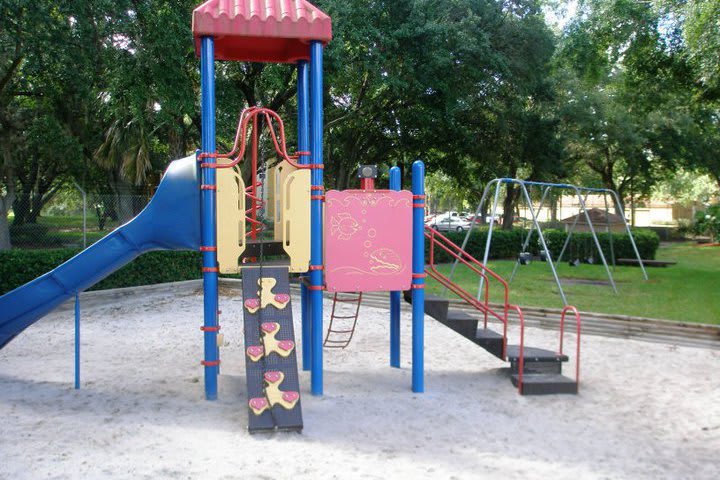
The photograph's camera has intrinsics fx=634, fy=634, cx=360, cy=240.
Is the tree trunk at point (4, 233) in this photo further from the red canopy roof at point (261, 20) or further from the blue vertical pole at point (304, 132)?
the red canopy roof at point (261, 20)

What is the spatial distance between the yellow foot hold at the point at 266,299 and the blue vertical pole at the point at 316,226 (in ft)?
1.24

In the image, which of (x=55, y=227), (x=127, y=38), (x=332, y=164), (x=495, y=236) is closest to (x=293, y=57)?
(x=127, y=38)

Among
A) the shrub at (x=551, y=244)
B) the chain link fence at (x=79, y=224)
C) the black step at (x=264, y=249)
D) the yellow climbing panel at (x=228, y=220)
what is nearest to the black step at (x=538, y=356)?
the black step at (x=264, y=249)

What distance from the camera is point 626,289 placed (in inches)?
554

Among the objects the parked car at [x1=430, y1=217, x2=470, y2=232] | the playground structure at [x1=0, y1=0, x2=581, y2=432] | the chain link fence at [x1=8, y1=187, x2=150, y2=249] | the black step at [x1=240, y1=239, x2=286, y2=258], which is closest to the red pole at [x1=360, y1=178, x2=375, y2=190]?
the playground structure at [x1=0, y1=0, x2=581, y2=432]

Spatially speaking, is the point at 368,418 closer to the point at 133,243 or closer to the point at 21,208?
the point at 133,243

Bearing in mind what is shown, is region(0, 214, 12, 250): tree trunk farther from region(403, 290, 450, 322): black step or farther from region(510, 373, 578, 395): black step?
region(510, 373, 578, 395): black step

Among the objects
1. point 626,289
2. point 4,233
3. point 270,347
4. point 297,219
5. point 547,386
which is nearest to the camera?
point 270,347

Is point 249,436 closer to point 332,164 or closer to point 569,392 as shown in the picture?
point 569,392

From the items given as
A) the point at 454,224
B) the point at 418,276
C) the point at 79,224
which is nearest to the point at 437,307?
the point at 418,276

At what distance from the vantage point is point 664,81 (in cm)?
1719

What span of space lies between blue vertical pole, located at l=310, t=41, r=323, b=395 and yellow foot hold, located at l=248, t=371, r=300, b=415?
0.87 meters

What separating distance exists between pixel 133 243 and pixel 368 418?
122 inches

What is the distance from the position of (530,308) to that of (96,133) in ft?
55.8
